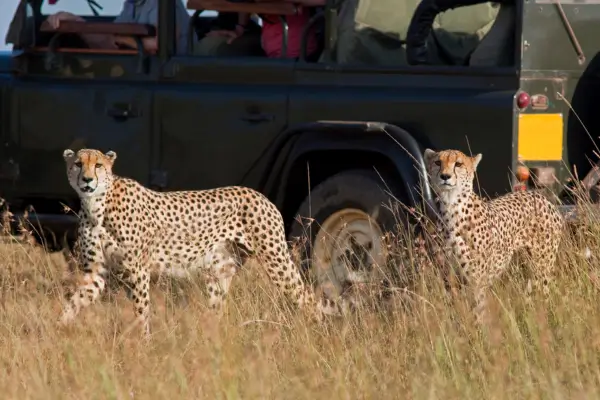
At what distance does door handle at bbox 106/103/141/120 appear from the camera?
293 inches

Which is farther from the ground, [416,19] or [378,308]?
[416,19]

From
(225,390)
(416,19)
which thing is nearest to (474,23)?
(416,19)

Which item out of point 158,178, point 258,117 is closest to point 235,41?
point 258,117

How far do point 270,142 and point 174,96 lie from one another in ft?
1.97

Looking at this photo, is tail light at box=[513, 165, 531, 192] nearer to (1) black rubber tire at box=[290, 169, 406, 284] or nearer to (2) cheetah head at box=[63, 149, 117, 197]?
(1) black rubber tire at box=[290, 169, 406, 284]

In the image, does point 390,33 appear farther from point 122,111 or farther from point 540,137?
point 122,111

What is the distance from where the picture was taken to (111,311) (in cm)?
642

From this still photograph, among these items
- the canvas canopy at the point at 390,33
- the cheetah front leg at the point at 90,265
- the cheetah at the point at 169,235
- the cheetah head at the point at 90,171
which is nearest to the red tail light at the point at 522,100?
the canvas canopy at the point at 390,33

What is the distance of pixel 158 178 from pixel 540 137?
1.92 metres

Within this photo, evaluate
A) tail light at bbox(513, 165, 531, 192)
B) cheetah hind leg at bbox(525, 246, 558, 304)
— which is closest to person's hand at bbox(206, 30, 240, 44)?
tail light at bbox(513, 165, 531, 192)

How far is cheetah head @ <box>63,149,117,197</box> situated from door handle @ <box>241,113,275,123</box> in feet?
2.98

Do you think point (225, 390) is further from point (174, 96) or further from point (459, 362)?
point (174, 96)

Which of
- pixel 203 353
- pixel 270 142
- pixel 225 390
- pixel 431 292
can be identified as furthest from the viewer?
pixel 270 142

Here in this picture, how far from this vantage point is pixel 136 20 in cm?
782
